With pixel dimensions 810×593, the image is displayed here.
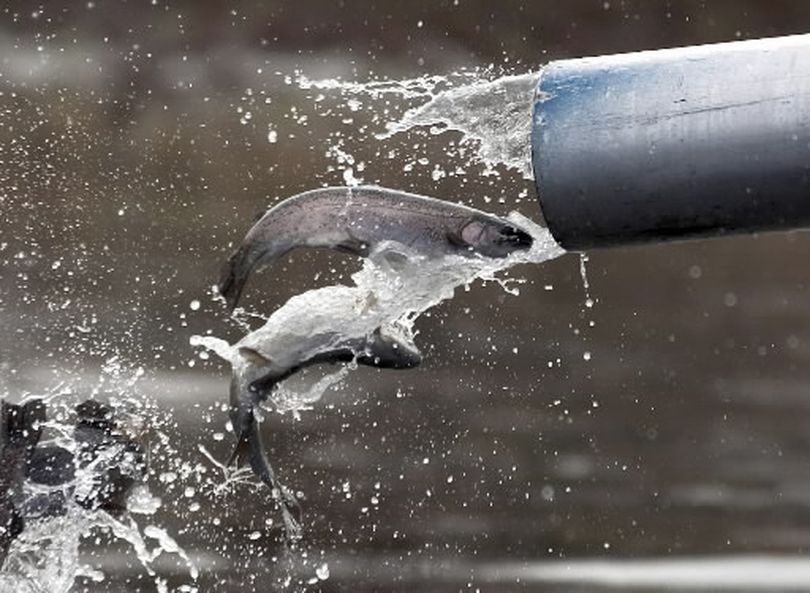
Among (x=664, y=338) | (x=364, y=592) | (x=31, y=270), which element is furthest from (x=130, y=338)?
(x=664, y=338)

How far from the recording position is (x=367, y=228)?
126 inches

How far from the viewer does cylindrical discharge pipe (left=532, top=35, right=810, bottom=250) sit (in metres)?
1.97

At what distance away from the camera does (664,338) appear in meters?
9.31

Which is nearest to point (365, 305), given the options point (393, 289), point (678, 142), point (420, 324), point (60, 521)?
point (393, 289)

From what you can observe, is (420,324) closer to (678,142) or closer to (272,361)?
(272,361)

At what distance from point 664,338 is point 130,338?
286 cm

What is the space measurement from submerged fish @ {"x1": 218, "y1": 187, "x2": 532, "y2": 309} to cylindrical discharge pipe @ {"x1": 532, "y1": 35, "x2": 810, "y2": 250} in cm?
82

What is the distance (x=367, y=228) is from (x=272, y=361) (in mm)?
402

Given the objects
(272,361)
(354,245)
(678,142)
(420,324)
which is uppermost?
(678,142)

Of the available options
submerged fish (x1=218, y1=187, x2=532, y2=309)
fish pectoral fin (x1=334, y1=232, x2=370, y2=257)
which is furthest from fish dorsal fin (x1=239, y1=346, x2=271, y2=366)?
fish pectoral fin (x1=334, y1=232, x2=370, y2=257)

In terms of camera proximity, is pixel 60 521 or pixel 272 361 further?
pixel 60 521

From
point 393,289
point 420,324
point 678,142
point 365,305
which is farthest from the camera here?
point 420,324

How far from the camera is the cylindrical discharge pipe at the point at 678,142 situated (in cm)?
197

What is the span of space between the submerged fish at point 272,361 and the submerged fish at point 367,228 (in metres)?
0.13
